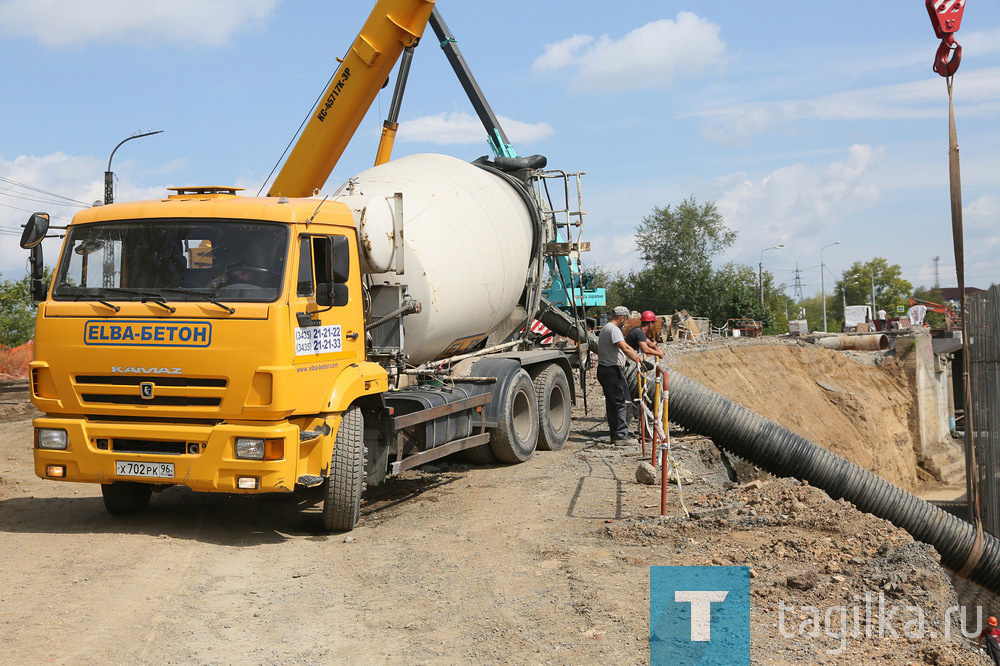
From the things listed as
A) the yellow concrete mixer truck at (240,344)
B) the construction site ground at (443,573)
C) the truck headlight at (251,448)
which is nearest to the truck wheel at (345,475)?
the yellow concrete mixer truck at (240,344)

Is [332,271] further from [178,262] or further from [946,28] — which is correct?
[946,28]

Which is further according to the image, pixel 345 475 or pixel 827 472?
pixel 827 472

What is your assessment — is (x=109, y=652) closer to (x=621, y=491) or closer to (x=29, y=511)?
(x=29, y=511)

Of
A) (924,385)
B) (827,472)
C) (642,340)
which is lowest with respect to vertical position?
(924,385)

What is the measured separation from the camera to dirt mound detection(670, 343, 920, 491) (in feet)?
94.5

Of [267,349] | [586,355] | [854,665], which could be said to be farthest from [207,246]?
[586,355]

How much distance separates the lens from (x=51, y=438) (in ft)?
23.6

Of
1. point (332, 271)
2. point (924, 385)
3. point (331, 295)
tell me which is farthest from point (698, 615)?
point (924, 385)

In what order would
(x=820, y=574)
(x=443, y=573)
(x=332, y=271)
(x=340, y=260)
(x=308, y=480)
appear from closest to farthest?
(x=820, y=574)
(x=443, y=573)
(x=308, y=480)
(x=332, y=271)
(x=340, y=260)

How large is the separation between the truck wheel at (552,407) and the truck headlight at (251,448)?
18.3 feet

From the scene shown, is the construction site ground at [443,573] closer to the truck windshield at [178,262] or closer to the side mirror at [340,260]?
the truck windshield at [178,262]

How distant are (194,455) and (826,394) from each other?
30.3m

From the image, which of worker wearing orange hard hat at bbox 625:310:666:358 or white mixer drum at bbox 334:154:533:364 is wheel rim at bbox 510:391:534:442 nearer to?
white mixer drum at bbox 334:154:533:364

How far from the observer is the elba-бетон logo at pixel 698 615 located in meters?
4.87
